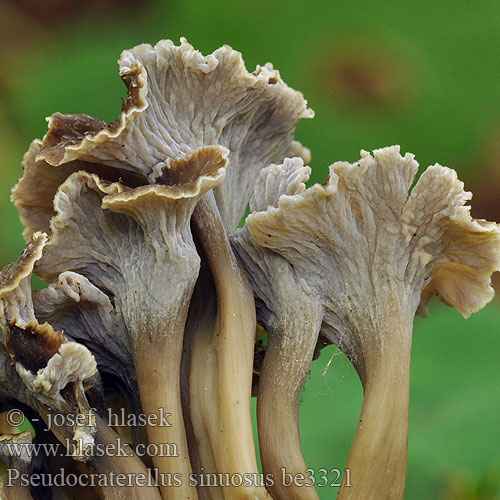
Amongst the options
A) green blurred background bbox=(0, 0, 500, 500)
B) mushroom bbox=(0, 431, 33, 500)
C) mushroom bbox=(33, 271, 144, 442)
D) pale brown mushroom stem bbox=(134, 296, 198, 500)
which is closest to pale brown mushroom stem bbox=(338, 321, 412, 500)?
pale brown mushroom stem bbox=(134, 296, 198, 500)

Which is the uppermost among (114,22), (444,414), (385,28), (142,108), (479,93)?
(114,22)

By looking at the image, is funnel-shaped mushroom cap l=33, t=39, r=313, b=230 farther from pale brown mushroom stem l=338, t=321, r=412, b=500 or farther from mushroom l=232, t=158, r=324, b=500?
pale brown mushroom stem l=338, t=321, r=412, b=500

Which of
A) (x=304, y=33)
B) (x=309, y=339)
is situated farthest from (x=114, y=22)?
(x=309, y=339)

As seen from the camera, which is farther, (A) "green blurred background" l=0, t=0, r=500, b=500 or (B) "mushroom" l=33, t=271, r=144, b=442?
(A) "green blurred background" l=0, t=0, r=500, b=500

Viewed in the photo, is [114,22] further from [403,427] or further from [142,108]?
[403,427]

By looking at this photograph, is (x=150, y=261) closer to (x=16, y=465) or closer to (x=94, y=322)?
(x=94, y=322)

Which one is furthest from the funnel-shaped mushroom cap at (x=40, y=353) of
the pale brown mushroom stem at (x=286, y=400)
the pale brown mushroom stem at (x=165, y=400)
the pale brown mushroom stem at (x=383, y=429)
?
the pale brown mushroom stem at (x=383, y=429)

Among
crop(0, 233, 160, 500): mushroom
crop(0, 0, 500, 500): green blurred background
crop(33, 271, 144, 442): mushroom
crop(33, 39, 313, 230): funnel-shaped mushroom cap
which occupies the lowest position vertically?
crop(0, 233, 160, 500): mushroom

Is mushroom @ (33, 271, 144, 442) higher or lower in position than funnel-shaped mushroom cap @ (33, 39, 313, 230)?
lower

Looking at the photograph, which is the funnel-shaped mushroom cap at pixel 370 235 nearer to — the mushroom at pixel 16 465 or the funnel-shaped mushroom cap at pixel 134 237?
the funnel-shaped mushroom cap at pixel 134 237
